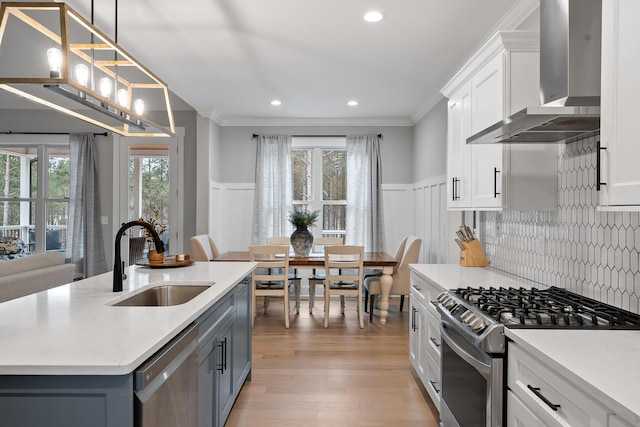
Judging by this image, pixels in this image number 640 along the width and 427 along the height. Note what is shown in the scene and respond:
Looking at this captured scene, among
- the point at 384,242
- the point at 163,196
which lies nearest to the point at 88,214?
the point at 163,196

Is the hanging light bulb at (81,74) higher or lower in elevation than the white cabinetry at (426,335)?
higher

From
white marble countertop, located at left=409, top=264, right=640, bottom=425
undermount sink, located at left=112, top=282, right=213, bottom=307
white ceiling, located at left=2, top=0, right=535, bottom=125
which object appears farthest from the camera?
white ceiling, located at left=2, top=0, right=535, bottom=125

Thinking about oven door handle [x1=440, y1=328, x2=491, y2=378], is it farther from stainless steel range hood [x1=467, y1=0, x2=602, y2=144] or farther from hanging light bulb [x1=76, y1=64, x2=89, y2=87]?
hanging light bulb [x1=76, y1=64, x2=89, y2=87]

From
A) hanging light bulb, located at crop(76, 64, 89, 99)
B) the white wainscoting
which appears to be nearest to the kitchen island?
hanging light bulb, located at crop(76, 64, 89, 99)

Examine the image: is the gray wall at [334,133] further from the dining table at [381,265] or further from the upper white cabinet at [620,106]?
the upper white cabinet at [620,106]

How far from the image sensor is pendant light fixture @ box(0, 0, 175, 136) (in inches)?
70.4

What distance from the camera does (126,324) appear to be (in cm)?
162

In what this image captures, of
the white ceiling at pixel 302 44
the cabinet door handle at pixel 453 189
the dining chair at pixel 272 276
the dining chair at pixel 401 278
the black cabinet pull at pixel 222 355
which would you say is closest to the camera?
the black cabinet pull at pixel 222 355

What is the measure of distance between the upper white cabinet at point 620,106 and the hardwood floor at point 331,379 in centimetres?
187

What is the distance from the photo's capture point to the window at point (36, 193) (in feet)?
20.9

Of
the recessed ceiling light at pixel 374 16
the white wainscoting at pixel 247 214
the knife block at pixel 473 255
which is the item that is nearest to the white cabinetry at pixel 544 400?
the knife block at pixel 473 255

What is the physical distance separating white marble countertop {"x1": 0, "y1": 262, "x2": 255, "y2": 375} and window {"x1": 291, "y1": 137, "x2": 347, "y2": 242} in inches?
170

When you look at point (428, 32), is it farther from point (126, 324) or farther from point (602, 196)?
point (126, 324)

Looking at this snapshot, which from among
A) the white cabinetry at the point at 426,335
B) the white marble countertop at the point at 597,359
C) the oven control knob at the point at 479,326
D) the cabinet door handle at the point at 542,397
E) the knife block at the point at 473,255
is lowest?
the white cabinetry at the point at 426,335
